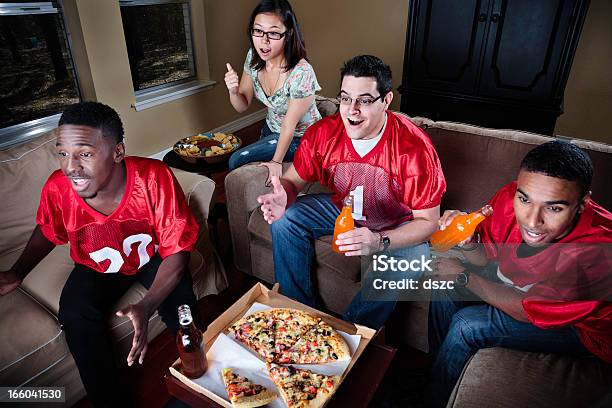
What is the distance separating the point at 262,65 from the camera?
2.21 metres

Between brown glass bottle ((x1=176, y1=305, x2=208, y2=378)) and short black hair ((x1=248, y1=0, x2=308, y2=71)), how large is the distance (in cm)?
143

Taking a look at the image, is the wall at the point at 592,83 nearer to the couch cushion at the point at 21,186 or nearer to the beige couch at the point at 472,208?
the beige couch at the point at 472,208

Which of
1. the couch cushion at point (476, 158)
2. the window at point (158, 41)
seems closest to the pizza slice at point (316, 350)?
the couch cushion at point (476, 158)

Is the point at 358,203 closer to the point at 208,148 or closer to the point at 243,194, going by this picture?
the point at 243,194

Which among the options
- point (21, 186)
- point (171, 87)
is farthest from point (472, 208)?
point (171, 87)

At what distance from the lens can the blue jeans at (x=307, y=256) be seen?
158 centimetres

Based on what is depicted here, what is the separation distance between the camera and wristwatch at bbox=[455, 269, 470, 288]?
139 centimetres

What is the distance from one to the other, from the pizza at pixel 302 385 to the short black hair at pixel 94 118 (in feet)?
2.84

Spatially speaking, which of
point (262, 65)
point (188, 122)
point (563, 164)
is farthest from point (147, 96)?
point (563, 164)

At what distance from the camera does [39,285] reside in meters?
1.55

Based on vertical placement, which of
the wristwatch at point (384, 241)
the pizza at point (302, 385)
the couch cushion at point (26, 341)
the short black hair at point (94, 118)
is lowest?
the couch cushion at point (26, 341)

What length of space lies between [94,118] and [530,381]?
147cm

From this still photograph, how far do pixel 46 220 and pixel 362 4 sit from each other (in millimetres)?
3276

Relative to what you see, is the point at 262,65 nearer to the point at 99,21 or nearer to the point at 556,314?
the point at 99,21
